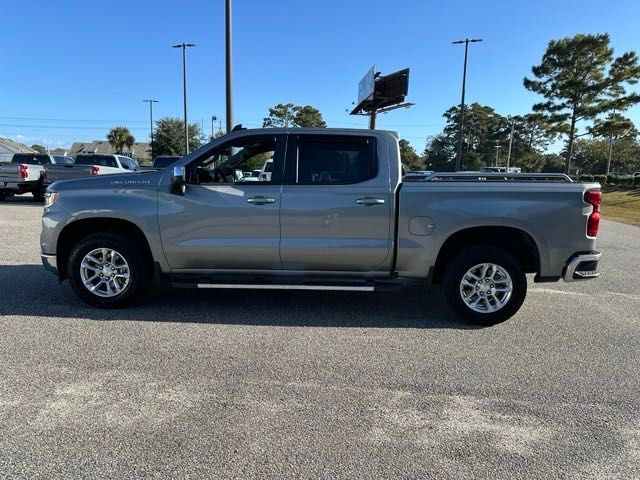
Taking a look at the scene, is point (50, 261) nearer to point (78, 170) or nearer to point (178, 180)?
point (178, 180)

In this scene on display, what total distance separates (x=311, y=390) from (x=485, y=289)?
236cm

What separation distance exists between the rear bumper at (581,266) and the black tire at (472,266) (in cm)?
43

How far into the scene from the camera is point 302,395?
346 cm

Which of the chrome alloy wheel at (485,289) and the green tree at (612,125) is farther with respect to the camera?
the green tree at (612,125)

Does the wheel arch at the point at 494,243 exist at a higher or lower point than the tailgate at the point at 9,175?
lower

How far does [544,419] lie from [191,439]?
2256 millimetres

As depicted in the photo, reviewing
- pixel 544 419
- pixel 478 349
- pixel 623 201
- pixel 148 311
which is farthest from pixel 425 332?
pixel 623 201

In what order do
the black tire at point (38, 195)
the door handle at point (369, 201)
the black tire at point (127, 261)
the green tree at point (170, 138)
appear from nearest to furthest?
1. the door handle at point (369, 201)
2. the black tire at point (127, 261)
3. the black tire at point (38, 195)
4. the green tree at point (170, 138)

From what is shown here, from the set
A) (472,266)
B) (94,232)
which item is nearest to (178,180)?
(94,232)

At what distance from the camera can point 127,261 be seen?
5156 millimetres

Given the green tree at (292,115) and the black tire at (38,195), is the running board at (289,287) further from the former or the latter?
the green tree at (292,115)

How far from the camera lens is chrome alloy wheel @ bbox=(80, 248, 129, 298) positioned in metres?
5.20

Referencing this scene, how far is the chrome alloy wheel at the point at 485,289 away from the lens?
4988mm

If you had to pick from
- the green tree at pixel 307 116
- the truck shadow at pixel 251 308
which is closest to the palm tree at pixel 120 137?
the green tree at pixel 307 116
